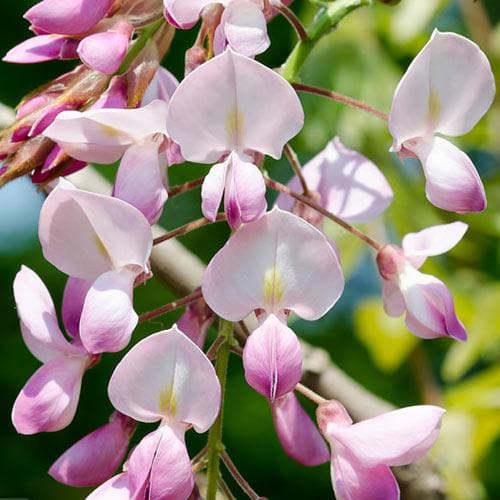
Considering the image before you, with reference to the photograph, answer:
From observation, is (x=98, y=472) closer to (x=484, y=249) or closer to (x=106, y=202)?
(x=106, y=202)

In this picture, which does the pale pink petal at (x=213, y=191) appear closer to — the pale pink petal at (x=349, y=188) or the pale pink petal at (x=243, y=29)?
the pale pink petal at (x=243, y=29)

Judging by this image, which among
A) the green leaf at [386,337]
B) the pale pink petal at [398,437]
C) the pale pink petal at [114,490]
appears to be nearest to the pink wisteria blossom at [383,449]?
the pale pink petal at [398,437]

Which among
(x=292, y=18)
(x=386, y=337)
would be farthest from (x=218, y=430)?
(x=386, y=337)

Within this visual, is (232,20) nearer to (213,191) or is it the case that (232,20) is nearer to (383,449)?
(213,191)

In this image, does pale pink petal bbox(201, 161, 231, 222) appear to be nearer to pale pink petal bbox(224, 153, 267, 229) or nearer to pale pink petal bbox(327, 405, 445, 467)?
pale pink petal bbox(224, 153, 267, 229)

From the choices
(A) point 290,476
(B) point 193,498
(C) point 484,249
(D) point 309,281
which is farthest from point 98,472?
(A) point 290,476

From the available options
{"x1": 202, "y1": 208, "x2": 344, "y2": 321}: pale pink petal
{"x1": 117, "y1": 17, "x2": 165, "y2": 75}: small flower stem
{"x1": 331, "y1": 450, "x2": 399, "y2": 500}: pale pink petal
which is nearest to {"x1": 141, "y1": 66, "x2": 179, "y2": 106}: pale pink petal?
{"x1": 117, "y1": 17, "x2": 165, "y2": 75}: small flower stem
